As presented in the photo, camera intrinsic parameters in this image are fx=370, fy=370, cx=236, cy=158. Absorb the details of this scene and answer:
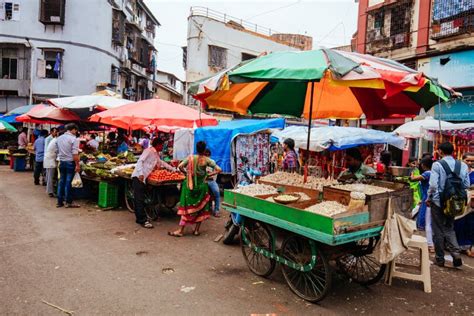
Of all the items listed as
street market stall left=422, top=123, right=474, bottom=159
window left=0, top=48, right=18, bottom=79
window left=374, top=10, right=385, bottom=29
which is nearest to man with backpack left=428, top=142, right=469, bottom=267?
street market stall left=422, top=123, right=474, bottom=159

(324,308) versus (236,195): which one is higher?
(236,195)

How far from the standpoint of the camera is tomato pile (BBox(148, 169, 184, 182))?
8.16m

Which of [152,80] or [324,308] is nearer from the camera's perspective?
[324,308]

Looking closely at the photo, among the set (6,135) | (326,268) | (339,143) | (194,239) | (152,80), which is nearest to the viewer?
(326,268)

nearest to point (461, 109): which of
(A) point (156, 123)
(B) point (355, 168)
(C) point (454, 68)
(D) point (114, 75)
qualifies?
(C) point (454, 68)

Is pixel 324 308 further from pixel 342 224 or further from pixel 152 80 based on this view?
pixel 152 80

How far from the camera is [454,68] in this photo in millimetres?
16266

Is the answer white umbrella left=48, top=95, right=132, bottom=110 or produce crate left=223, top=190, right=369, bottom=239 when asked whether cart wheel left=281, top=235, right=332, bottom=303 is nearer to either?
produce crate left=223, top=190, right=369, bottom=239

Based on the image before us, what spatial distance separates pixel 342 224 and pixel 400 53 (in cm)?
1755

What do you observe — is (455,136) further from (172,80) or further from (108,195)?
(172,80)

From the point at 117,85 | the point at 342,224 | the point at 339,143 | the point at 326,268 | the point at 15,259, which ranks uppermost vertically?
the point at 117,85

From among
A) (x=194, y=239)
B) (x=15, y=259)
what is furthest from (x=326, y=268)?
(x=15, y=259)

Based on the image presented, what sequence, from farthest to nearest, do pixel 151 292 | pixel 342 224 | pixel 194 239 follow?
pixel 194 239, pixel 151 292, pixel 342 224

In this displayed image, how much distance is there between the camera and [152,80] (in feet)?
130
